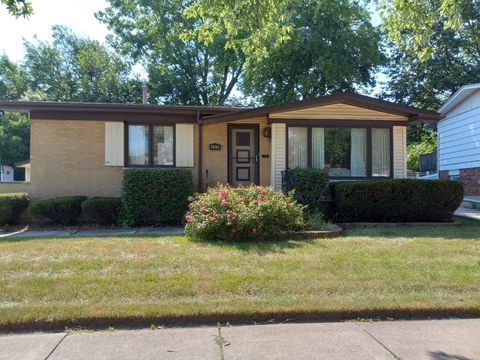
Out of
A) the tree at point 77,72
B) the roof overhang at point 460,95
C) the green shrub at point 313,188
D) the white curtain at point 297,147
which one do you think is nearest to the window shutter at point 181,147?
the white curtain at point 297,147

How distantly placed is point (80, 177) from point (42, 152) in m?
1.25

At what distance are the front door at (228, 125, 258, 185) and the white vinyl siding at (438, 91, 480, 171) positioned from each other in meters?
9.19

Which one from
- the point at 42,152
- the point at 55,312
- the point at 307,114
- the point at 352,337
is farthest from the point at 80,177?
the point at 352,337

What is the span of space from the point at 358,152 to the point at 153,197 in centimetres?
592

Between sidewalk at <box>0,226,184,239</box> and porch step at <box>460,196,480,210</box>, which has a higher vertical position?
porch step at <box>460,196,480,210</box>

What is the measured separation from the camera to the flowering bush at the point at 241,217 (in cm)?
802

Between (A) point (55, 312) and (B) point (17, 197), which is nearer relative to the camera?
(A) point (55, 312)

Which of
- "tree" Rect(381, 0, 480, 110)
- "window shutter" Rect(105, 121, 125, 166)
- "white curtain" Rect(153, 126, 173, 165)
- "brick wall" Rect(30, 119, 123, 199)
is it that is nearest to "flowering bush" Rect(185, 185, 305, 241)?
"white curtain" Rect(153, 126, 173, 165)

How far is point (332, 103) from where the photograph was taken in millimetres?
11969

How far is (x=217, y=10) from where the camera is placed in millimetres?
7160

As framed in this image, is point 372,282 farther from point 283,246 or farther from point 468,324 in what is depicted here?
point 283,246

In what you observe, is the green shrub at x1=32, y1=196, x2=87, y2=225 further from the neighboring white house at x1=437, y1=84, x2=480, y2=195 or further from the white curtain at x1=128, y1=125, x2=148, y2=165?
the neighboring white house at x1=437, y1=84, x2=480, y2=195

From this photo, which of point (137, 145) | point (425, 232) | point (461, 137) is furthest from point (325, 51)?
point (425, 232)

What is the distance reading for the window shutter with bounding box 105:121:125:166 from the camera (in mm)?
12164
